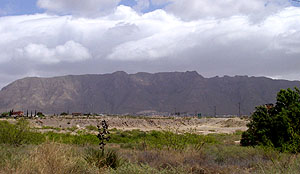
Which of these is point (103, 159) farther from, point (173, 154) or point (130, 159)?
point (173, 154)

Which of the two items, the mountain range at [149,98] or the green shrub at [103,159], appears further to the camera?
the mountain range at [149,98]

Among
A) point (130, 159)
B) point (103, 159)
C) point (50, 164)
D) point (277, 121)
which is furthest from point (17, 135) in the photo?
point (277, 121)

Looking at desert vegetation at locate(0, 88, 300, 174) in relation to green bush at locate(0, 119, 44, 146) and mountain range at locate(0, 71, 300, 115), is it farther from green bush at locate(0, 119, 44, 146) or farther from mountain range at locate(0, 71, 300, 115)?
mountain range at locate(0, 71, 300, 115)

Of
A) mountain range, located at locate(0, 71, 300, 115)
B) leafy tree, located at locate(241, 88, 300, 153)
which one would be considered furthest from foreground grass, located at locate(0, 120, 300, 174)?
mountain range, located at locate(0, 71, 300, 115)

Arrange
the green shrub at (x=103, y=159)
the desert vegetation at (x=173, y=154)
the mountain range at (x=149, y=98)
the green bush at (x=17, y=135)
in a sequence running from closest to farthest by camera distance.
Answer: the desert vegetation at (x=173, y=154)
the green shrub at (x=103, y=159)
the green bush at (x=17, y=135)
the mountain range at (x=149, y=98)

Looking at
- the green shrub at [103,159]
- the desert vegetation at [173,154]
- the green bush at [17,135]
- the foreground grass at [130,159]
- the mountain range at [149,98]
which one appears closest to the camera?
the foreground grass at [130,159]

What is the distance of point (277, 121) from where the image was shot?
1995cm

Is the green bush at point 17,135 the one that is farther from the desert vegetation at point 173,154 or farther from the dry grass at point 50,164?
the dry grass at point 50,164

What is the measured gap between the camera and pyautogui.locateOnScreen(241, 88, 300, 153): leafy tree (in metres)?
19.3

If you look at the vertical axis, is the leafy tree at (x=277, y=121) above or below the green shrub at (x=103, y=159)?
above

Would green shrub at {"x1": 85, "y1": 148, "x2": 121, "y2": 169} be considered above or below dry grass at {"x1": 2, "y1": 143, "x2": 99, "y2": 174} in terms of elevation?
below

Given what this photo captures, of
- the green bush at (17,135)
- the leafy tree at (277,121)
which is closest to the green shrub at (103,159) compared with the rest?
the green bush at (17,135)

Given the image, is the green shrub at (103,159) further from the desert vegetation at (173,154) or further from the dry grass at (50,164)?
the dry grass at (50,164)

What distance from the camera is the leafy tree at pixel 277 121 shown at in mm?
19281
